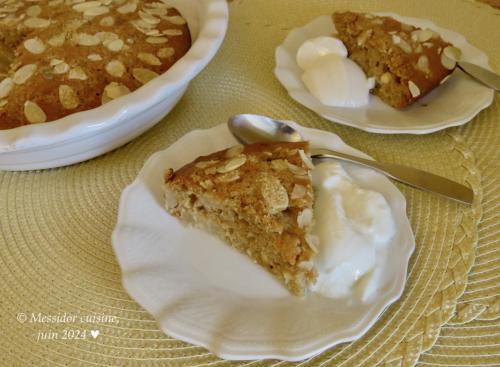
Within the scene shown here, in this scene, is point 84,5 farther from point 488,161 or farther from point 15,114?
point 488,161

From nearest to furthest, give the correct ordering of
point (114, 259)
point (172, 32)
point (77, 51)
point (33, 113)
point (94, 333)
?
1. point (94, 333)
2. point (114, 259)
3. point (33, 113)
4. point (77, 51)
5. point (172, 32)

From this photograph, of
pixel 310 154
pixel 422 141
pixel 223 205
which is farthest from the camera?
pixel 422 141

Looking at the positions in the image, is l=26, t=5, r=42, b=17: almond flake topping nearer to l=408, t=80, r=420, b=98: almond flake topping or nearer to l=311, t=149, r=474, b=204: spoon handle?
l=311, t=149, r=474, b=204: spoon handle

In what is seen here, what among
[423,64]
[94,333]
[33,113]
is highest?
[423,64]

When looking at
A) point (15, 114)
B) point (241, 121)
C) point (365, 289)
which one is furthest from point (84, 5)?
point (365, 289)

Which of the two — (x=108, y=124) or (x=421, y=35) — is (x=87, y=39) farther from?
(x=421, y=35)

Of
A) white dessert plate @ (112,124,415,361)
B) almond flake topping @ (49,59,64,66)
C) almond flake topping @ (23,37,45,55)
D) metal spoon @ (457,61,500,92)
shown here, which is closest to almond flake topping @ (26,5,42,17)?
almond flake topping @ (23,37,45,55)

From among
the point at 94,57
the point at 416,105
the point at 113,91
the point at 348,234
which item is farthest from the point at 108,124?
the point at 416,105
